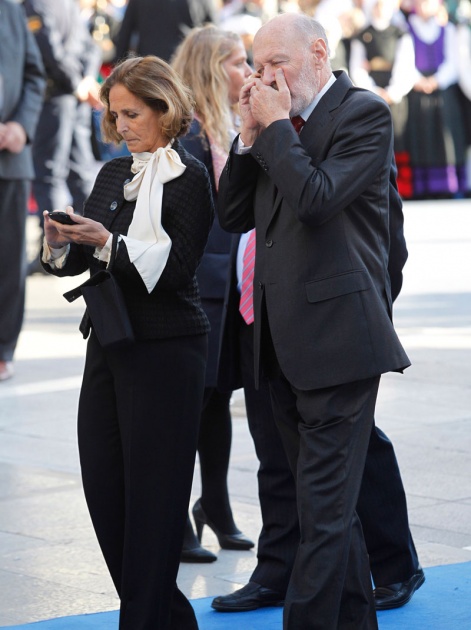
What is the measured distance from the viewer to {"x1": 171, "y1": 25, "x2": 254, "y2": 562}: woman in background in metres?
5.25

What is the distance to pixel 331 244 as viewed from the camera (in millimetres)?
3857

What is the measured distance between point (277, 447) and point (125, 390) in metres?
1.03

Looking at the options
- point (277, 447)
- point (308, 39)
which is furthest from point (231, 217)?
point (277, 447)

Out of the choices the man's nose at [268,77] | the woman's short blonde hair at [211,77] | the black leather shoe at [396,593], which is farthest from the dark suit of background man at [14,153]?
the man's nose at [268,77]

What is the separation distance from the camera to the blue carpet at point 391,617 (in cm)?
446

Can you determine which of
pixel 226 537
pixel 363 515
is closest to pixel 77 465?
pixel 226 537

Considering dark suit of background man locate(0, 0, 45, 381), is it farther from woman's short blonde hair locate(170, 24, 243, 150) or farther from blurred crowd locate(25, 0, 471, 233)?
blurred crowd locate(25, 0, 471, 233)

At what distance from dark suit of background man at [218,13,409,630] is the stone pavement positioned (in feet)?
3.65

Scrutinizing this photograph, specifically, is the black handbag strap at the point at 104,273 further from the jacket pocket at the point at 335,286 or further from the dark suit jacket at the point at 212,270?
the dark suit jacket at the point at 212,270

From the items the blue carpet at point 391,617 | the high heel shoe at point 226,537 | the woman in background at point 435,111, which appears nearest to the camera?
the blue carpet at point 391,617

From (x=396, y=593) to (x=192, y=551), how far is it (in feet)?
2.94

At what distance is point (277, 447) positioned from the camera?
4883mm

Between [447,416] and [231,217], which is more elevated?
[231,217]

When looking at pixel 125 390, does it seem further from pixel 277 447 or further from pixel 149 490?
pixel 277 447
